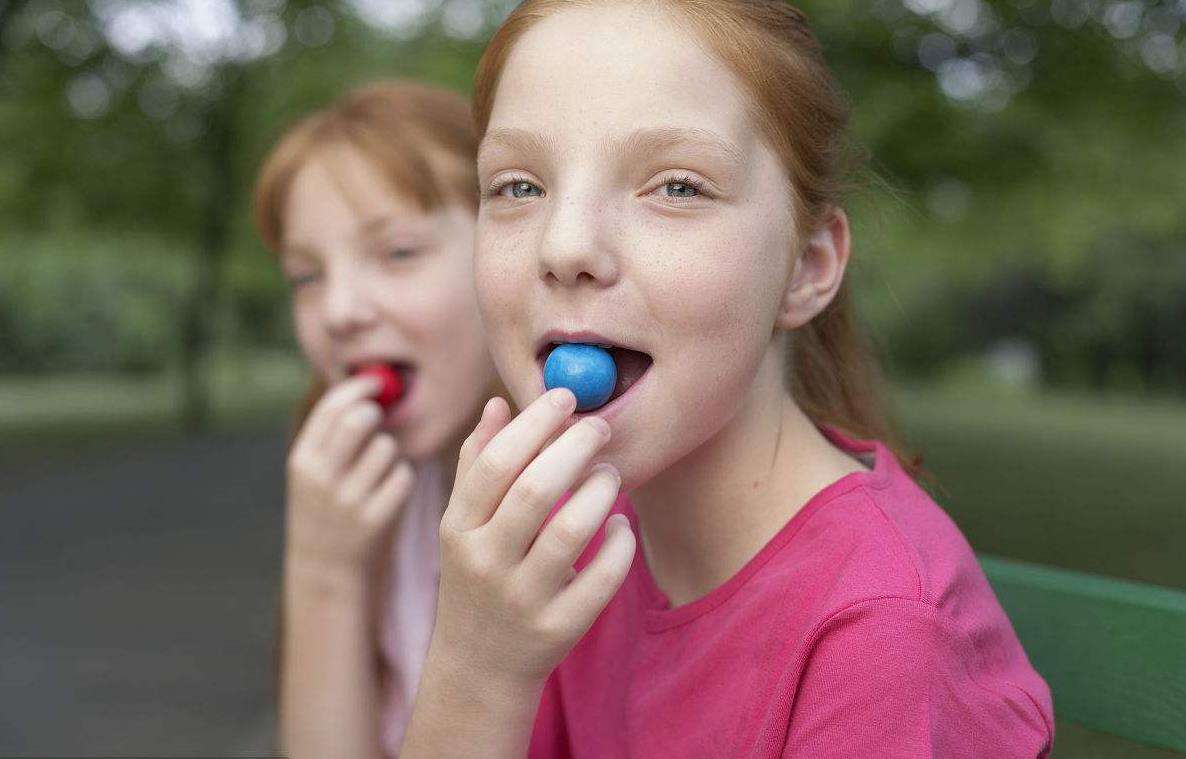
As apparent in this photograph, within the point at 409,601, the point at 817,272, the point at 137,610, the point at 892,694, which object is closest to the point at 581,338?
the point at 817,272

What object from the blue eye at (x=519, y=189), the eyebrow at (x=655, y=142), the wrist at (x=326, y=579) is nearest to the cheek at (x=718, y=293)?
the eyebrow at (x=655, y=142)

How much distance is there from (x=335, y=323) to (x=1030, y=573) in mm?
1283

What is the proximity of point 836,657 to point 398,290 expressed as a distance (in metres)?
1.25

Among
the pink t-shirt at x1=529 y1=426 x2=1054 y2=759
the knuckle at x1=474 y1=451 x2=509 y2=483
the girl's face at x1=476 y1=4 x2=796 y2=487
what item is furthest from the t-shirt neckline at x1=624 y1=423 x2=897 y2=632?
the knuckle at x1=474 y1=451 x2=509 y2=483

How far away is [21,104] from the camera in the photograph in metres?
12.6

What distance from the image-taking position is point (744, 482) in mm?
1500

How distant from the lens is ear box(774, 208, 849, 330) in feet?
4.87

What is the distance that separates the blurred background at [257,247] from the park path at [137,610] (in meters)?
0.03

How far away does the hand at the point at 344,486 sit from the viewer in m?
2.12

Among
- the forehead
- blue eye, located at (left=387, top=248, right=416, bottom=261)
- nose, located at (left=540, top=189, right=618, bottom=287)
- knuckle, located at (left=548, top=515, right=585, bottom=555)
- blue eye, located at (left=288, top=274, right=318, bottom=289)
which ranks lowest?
knuckle, located at (left=548, top=515, right=585, bottom=555)

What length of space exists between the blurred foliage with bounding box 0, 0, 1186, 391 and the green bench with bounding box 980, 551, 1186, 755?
605 mm

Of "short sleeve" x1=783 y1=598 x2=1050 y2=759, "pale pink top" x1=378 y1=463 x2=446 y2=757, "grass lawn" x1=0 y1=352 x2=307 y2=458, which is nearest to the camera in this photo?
"short sleeve" x1=783 y1=598 x2=1050 y2=759

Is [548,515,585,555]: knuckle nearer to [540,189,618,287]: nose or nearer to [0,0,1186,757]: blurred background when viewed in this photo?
[540,189,618,287]: nose

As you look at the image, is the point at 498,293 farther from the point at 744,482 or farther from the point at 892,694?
the point at 892,694
